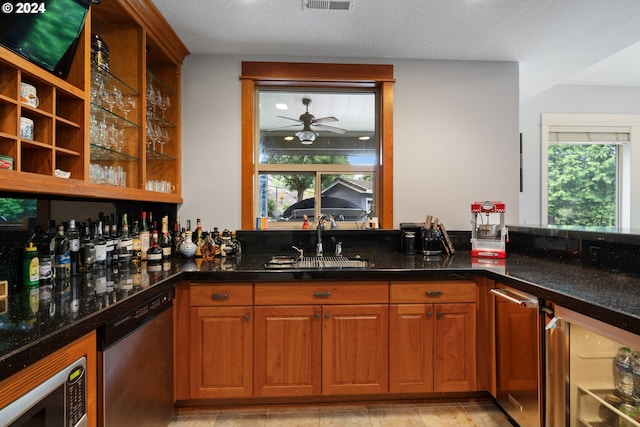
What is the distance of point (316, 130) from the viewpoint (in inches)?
112

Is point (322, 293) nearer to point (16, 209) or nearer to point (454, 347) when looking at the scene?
point (454, 347)

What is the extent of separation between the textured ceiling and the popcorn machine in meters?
1.24

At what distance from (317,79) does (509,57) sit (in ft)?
5.25

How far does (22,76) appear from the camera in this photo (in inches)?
49.2

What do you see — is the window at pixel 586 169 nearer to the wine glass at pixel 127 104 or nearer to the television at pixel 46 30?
the wine glass at pixel 127 104

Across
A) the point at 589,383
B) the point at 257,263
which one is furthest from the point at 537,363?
the point at 257,263

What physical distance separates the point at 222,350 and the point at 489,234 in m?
2.04

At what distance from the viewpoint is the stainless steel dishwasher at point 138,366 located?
1.20m

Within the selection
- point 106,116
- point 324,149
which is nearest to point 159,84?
point 106,116

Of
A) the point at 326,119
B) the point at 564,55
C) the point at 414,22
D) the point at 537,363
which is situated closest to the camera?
the point at 537,363

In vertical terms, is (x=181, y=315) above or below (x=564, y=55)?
below

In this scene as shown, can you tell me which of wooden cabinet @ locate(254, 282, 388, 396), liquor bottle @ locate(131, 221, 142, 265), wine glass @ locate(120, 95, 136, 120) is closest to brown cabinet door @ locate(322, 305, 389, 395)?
wooden cabinet @ locate(254, 282, 388, 396)

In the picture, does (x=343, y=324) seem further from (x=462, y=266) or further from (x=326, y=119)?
(x=326, y=119)

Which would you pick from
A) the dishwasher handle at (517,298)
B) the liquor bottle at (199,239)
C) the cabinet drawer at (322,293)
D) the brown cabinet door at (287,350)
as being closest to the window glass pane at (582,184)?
the dishwasher handle at (517,298)
